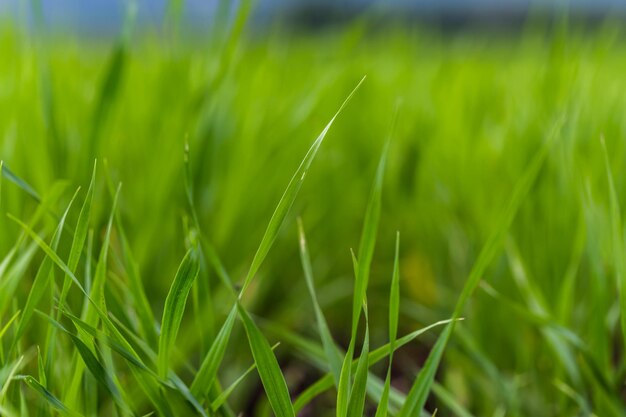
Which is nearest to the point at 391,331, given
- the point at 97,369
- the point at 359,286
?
the point at 359,286

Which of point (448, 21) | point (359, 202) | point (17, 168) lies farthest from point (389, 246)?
point (448, 21)

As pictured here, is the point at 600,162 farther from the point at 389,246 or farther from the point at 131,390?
the point at 131,390

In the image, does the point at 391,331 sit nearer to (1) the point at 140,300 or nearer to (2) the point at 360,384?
(2) the point at 360,384

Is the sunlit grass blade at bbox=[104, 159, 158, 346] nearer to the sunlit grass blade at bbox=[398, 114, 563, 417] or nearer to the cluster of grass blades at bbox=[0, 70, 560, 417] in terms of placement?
the cluster of grass blades at bbox=[0, 70, 560, 417]

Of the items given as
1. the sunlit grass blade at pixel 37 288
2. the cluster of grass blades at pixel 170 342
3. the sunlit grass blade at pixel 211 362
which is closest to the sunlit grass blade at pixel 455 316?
the cluster of grass blades at pixel 170 342

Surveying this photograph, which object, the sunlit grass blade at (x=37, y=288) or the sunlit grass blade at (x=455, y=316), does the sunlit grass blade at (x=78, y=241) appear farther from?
the sunlit grass blade at (x=455, y=316)

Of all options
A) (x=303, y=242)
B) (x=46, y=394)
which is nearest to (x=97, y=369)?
(x=46, y=394)
